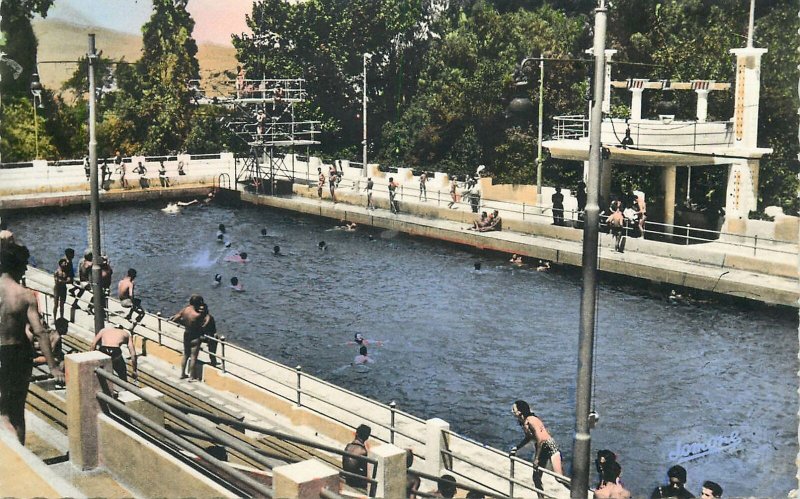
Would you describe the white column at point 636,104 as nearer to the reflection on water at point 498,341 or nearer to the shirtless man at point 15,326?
the reflection on water at point 498,341

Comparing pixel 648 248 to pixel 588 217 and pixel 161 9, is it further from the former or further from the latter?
pixel 161 9

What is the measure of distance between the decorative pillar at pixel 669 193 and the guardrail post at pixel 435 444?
25.2m

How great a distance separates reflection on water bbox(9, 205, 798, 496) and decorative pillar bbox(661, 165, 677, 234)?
16.7 ft

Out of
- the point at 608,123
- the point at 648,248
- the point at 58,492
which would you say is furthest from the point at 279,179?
the point at 58,492

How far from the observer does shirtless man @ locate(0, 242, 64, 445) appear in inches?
369

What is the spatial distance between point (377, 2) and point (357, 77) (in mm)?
5268

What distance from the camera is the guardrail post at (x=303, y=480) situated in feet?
22.9

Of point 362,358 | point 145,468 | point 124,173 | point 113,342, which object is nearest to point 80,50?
point 124,173

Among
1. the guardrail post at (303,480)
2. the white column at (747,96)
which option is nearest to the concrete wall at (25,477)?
the guardrail post at (303,480)

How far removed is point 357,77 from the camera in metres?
68.9

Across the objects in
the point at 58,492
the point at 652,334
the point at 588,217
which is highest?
the point at 588,217

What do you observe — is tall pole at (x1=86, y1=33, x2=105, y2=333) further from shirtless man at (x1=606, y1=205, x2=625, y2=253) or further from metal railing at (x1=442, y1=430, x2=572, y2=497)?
shirtless man at (x1=606, y1=205, x2=625, y2=253)

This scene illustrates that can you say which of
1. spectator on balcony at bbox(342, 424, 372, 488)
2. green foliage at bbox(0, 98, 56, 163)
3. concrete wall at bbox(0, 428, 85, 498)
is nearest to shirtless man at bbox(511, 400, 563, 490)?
spectator on balcony at bbox(342, 424, 372, 488)

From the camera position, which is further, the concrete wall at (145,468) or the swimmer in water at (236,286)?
the swimmer in water at (236,286)
